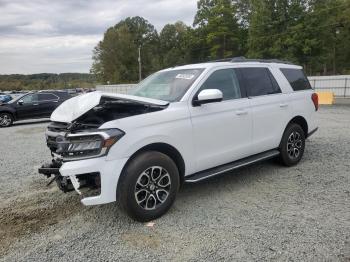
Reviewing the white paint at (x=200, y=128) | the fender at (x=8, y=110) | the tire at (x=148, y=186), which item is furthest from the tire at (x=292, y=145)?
the fender at (x=8, y=110)

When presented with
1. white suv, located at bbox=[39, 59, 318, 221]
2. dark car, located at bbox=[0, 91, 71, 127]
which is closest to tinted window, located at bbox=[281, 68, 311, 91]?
white suv, located at bbox=[39, 59, 318, 221]

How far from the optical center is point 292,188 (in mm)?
5109

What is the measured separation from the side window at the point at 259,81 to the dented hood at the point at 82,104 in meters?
1.69

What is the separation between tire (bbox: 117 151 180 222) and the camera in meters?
3.87

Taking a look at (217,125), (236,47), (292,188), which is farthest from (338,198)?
(236,47)

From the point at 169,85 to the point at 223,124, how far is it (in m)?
0.97

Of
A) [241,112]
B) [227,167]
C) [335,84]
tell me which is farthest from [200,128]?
[335,84]

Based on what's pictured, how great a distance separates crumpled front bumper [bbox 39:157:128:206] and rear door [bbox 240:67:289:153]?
2473mm

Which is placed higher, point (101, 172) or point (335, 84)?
point (335, 84)

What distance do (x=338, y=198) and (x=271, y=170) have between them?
60.6 inches

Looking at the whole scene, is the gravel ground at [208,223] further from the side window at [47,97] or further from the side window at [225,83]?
the side window at [47,97]

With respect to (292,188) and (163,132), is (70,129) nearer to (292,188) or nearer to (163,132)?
(163,132)

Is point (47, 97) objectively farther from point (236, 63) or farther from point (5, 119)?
point (236, 63)

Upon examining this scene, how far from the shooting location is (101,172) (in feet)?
12.2
